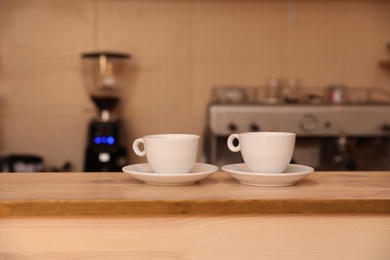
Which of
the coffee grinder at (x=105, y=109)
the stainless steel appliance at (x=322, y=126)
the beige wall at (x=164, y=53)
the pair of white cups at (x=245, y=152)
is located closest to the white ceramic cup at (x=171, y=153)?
the pair of white cups at (x=245, y=152)

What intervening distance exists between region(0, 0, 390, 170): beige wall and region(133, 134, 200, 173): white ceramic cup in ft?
5.17

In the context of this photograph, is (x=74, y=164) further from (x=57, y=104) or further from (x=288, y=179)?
(x=288, y=179)

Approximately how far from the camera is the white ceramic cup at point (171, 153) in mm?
729

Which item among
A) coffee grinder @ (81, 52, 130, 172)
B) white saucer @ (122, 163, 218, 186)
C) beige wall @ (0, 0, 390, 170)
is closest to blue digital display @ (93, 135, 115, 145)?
coffee grinder @ (81, 52, 130, 172)

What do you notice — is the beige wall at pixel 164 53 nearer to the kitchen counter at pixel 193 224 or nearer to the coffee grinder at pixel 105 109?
the coffee grinder at pixel 105 109

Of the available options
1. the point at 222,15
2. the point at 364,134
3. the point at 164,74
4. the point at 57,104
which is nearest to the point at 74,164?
the point at 57,104

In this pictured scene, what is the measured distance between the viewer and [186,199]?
0.65 metres

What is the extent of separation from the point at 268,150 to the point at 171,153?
16cm

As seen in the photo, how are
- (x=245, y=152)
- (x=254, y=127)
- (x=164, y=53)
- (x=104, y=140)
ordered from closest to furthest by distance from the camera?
(x=245, y=152)
(x=254, y=127)
(x=104, y=140)
(x=164, y=53)

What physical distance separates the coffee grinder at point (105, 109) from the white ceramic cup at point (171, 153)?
1250 millimetres

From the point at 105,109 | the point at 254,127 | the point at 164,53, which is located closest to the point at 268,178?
the point at 254,127

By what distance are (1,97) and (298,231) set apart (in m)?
1.98

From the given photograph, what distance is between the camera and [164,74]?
232 centimetres

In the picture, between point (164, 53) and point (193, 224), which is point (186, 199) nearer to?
point (193, 224)
